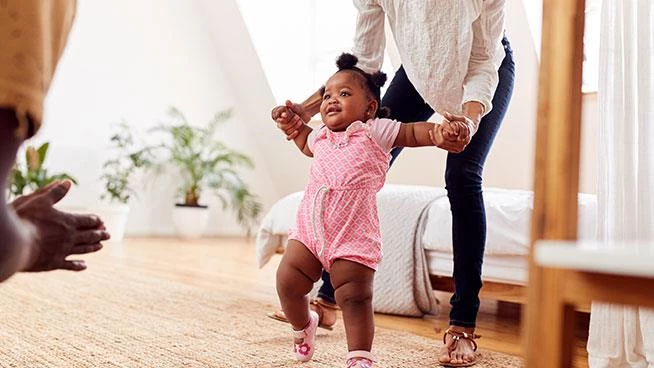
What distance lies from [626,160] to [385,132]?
51cm

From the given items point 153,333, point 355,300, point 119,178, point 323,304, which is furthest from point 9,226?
point 119,178

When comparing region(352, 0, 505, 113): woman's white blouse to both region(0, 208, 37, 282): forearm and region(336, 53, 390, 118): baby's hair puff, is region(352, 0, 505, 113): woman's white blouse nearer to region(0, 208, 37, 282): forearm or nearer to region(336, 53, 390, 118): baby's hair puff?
region(336, 53, 390, 118): baby's hair puff

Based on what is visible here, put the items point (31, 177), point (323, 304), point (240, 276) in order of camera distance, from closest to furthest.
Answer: point (323, 304), point (240, 276), point (31, 177)

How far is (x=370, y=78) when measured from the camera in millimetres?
1818

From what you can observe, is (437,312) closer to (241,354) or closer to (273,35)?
(241,354)

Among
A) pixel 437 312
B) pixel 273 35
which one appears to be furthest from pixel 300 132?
pixel 273 35

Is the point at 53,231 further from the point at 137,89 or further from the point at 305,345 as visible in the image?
the point at 137,89

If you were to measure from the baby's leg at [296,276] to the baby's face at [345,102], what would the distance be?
0.28 metres

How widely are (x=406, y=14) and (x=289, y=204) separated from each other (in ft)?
3.83

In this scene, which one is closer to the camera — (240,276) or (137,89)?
(240,276)

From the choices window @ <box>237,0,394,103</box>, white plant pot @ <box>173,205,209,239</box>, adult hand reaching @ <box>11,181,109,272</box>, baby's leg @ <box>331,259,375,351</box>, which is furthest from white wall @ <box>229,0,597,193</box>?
adult hand reaching @ <box>11,181,109,272</box>

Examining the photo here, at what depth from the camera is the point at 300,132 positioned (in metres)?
1.87

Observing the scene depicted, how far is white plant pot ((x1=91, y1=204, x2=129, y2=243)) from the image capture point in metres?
5.24

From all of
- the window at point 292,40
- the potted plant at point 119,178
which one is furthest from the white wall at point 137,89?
the window at point 292,40
